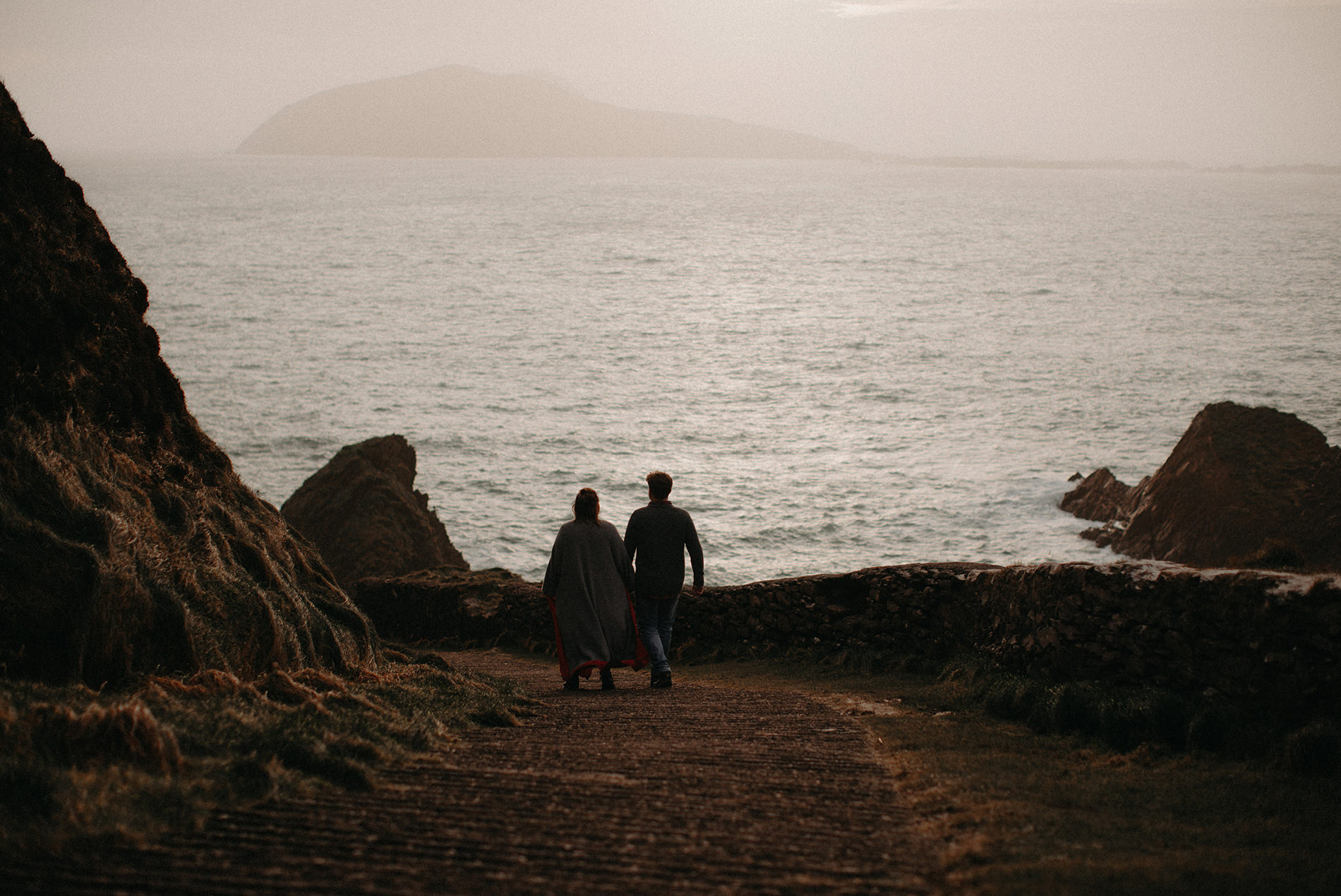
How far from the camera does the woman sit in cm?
773

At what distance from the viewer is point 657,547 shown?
8.13 metres

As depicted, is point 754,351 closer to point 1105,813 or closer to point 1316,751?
point 1316,751

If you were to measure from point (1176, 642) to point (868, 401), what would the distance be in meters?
68.0

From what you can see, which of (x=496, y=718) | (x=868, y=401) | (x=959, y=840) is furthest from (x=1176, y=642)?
(x=868, y=401)

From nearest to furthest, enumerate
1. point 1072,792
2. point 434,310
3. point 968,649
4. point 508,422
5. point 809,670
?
point 1072,792, point 968,649, point 809,670, point 508,422, point 434,310

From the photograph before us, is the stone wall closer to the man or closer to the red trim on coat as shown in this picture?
the man

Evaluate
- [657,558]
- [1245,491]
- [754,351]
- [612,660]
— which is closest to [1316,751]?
[657,558]

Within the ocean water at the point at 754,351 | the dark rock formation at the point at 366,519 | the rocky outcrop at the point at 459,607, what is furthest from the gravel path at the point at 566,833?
the ocean water at the point at 754,351

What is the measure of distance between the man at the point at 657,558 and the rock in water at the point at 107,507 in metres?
2.25

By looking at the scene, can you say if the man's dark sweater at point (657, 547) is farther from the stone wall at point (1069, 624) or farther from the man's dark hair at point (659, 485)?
the stone wall at point (1069, 624)

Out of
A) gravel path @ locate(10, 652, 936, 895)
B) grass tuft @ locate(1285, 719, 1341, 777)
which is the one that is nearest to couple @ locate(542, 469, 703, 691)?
gravel path @ locate(10, 652, 936, 895)

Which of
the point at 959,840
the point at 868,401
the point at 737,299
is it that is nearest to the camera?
the point at 959,840

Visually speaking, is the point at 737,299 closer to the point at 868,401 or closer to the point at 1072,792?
the point at 868,401

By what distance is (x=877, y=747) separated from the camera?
530 cm
